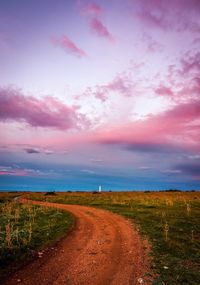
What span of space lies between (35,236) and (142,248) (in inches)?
265

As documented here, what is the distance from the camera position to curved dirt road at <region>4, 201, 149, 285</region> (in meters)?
10.9

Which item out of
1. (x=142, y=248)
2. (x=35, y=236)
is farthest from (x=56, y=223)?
(x=142, y=248)

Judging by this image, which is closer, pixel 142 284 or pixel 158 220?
pixel 142 284

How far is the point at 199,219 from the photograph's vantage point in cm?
2770

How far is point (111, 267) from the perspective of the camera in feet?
40.7

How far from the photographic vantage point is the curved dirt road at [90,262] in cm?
1087

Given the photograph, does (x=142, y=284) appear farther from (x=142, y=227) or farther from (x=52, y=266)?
(x=142, y=227)

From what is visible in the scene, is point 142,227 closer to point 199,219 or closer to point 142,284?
point 199,219

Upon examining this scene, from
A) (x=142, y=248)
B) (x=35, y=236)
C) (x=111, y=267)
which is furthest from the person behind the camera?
(x=35, y=236)

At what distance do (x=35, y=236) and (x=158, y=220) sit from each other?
1332 centimetres

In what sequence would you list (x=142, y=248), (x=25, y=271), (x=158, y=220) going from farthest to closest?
(x=158, y=220), (x=142, y=248), (x=25, y=271)

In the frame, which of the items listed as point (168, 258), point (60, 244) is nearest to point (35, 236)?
point (60, 244)

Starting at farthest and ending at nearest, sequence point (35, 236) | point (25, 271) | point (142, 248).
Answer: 1. point (35, 236)
2. point (142, 248)
3. point (25, 271)

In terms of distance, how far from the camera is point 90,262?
510 inches
